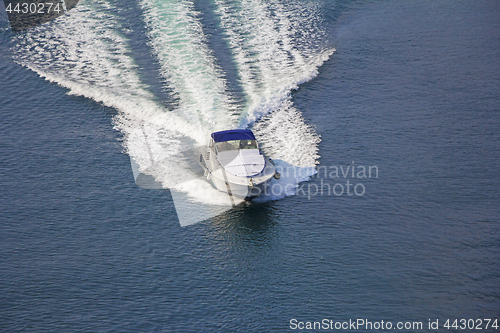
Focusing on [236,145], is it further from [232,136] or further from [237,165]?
[237,165]

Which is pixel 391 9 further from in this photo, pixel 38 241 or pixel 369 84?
pixel 38 241

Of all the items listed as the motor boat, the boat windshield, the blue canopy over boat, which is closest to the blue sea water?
the motor boat

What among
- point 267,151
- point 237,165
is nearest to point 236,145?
point 237,165

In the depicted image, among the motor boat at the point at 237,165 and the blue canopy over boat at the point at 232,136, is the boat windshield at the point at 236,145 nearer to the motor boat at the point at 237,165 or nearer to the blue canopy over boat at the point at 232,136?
the motor boat at the point at 237,165

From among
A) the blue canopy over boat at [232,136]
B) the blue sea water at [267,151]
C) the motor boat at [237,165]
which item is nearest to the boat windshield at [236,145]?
the motor boat at [237,165]

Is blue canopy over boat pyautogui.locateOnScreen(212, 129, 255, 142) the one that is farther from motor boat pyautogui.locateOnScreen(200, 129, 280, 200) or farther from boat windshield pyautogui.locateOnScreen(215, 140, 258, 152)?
boat windshield pyautogui.locateOnScreen(215, 140, 258, 152)
